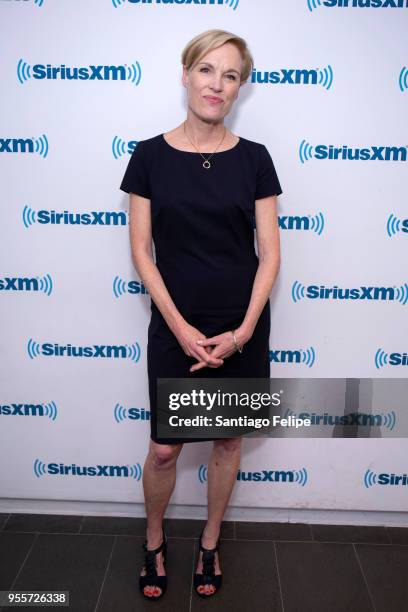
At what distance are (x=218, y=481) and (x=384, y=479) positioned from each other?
788 millimetres

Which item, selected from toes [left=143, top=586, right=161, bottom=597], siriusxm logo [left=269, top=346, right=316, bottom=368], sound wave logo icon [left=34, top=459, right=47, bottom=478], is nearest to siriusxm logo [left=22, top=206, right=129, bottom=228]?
siriusxm logo [left=269, top=346, right=316, bottom=368]

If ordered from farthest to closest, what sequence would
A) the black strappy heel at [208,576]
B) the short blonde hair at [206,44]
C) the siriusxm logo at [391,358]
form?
the siriusxm logo at [391,358] < the black strappy heel at [208,576] < the short blonde hair at [206,44]

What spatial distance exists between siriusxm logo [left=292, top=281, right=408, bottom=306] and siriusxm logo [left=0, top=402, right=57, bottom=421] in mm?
1118

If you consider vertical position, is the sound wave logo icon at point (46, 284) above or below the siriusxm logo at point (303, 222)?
below

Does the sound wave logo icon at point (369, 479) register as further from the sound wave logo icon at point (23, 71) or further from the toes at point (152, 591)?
the sound wave logo icon at point (23, 71)

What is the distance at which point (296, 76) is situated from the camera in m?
1.99

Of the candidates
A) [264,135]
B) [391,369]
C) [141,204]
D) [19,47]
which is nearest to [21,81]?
[19,47]

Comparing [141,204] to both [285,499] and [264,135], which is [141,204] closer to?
[264,135]

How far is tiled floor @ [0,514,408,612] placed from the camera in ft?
6.56

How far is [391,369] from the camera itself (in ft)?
7.42

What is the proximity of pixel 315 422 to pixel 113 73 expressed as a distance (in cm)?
157

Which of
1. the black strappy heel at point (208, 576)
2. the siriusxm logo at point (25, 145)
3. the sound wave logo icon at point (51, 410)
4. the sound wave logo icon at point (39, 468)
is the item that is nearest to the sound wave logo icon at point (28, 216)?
the siriusxm logo at point (25, 145)

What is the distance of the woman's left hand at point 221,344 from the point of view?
71.2 inches

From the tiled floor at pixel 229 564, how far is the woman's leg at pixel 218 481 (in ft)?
0.41
